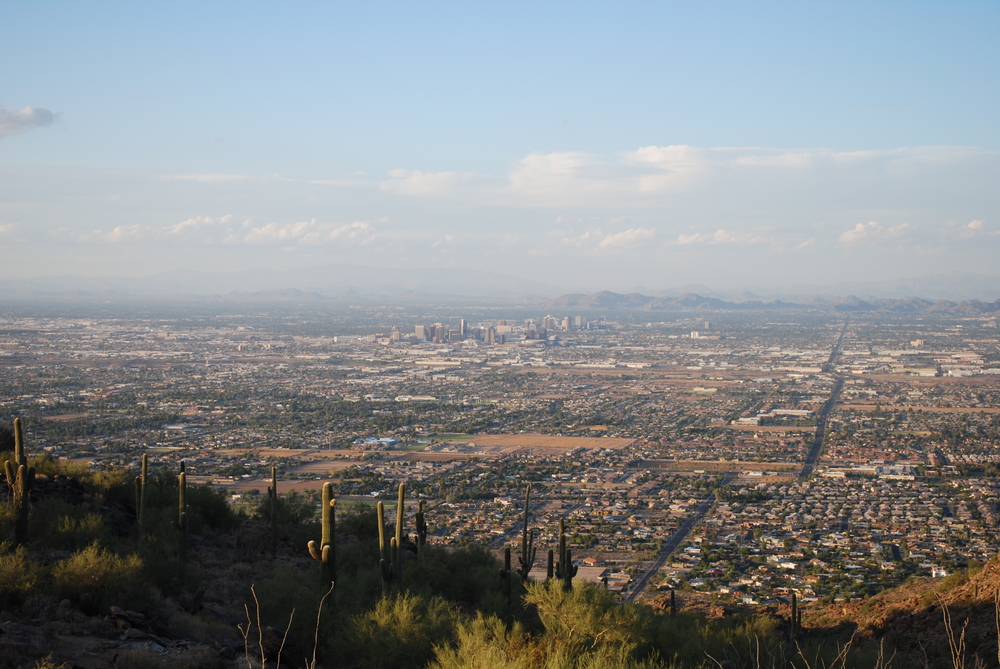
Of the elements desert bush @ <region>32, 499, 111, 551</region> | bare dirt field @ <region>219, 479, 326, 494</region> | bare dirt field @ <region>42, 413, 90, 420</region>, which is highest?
desert bush @ <region>32, 499, 111, 551</region>

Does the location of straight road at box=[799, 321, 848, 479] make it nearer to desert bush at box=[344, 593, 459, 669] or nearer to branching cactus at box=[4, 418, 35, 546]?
desert bush at box=[344, 593, 459, 669]

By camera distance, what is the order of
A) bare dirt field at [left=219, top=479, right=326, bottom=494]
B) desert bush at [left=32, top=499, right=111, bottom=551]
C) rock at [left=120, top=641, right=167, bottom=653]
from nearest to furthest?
rock at [left=120, top=641, right=167, bottom=653], desert bush at [left=32, top=499, right=111, bottom=551], bare dirt field at [left=219, top=479, right=326, bottom=494]

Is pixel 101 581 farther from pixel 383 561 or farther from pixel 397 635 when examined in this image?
pixel 397 635

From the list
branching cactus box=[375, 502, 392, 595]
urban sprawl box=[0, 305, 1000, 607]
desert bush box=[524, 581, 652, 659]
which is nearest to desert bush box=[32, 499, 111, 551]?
branching cactus box=[375, 502, 392, 595]

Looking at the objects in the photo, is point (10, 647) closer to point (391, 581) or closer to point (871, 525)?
point (391, 581)

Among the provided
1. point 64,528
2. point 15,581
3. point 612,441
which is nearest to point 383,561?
point 15,581

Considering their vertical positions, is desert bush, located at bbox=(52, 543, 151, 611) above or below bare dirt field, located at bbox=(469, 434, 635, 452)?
above

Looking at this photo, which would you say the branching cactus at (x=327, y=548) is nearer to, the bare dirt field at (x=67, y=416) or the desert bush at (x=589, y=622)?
the desert bush at (x=589, y=622)
